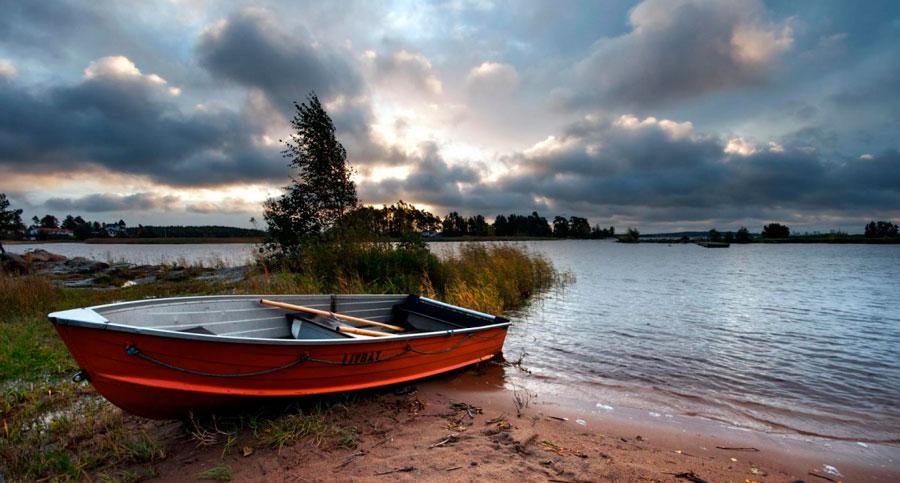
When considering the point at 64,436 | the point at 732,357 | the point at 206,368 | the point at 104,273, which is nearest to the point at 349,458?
the point at 206,368

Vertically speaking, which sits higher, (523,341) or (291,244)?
(291,244)

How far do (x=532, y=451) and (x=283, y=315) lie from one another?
479 cm

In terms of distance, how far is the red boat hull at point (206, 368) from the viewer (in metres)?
3.79

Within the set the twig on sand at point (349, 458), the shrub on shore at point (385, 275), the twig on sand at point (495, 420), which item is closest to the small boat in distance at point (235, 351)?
the twig on sand at point (349, 458)

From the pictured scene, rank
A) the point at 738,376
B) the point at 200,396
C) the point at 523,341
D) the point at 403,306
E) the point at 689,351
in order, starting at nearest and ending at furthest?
the point at 200,396, the point at 738,376, the point at 403,306, the point at 689,351, the point at 523,341

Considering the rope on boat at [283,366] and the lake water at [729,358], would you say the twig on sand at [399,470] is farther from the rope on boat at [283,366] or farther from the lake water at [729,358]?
the lake water at [729,358]

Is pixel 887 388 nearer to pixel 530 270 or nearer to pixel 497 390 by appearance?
pixel 497 390

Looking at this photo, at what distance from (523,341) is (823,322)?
423 inches

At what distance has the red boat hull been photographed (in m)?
3.79

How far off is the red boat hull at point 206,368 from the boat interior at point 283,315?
28.3 inches

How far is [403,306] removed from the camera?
8992 millimetres

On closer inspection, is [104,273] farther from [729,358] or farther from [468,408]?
[729,358]

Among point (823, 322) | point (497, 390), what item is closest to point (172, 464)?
point (497, 390)

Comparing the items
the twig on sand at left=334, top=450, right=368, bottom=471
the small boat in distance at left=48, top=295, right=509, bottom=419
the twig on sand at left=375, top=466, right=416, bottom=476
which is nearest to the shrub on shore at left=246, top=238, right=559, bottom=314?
the small boat in distance at left=48, top=295, right=509, bottom=419
